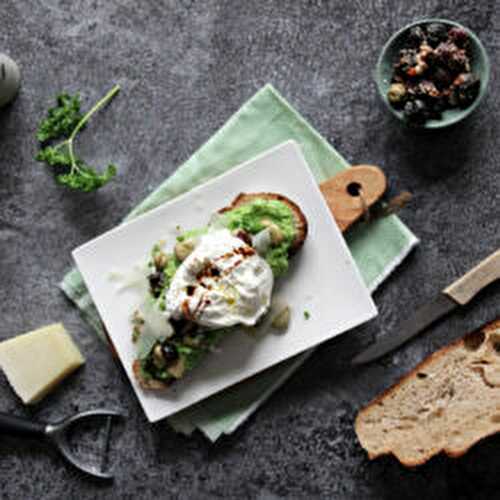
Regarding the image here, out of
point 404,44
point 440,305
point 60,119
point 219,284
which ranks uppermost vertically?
point 404,44

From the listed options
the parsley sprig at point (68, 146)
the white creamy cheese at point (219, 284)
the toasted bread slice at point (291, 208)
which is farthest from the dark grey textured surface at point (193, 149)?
the white creamy cheese at point (219, 284)

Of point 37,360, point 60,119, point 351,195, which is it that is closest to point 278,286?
point 351,195

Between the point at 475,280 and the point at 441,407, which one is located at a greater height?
the point at 475,280

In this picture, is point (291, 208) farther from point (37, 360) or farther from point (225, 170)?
point (37, 360)

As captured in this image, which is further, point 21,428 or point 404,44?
point 21,428

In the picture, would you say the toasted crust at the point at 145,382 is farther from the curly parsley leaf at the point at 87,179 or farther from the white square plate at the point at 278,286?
the curly parsley leaf at the point at 87,179

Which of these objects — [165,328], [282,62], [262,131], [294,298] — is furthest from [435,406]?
[282,62]
